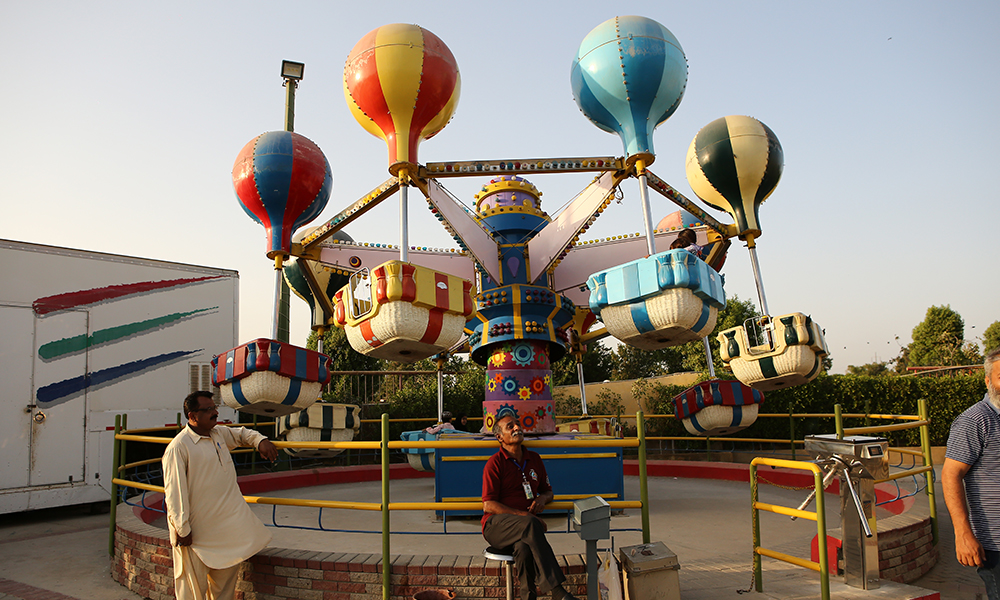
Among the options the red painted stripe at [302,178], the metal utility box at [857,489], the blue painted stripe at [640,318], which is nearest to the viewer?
the metal utility box at [857,489]

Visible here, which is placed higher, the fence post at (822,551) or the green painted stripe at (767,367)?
the green painted stripe at (767,367)

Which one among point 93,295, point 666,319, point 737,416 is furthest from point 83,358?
point 737,416

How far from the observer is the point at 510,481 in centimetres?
375

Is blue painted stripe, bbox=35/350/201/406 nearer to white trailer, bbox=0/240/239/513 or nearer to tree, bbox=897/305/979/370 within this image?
white trailer, bbox=0/240/239/513

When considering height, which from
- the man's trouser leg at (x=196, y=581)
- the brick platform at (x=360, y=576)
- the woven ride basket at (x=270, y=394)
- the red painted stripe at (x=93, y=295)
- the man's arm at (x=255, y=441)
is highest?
the red painted stripe at (x=93, y=295)

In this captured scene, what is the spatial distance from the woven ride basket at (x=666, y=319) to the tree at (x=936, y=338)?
32.4 m

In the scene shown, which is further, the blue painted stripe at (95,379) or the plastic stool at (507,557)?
the blue painted stripe at (95,379)

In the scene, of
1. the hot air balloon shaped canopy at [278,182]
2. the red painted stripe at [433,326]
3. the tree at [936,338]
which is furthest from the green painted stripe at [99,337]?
the tree at [936,338]

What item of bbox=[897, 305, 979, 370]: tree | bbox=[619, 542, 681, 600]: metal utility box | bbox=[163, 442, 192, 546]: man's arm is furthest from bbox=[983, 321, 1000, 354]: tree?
bbox=[163, 442, 192, 546]: man's arm

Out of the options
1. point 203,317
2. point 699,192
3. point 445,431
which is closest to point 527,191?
point 699,192

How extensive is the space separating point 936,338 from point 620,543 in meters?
36.7

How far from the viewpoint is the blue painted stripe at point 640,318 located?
447 cm

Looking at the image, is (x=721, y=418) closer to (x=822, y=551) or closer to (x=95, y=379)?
(x=822, y=551)

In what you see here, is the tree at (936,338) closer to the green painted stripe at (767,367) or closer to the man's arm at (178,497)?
the green painted stripe at (767,367)
